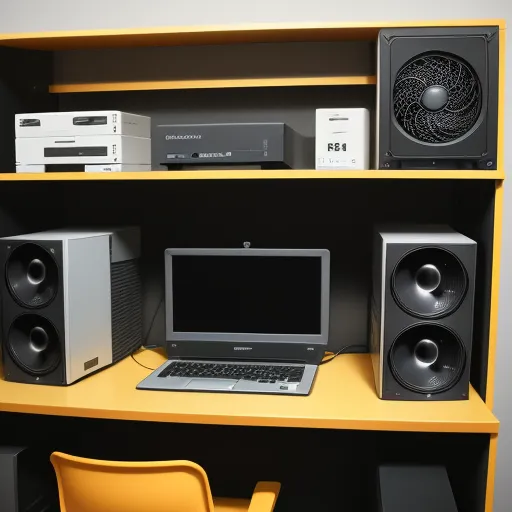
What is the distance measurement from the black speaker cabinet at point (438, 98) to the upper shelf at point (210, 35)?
0.14 feet

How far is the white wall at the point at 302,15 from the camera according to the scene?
7.35 feet

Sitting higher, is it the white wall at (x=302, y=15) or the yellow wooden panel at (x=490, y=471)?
the white wall at (x=302, y=15)

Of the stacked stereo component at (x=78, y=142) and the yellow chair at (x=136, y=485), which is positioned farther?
the stacked stereo component at (x=78, y=142)

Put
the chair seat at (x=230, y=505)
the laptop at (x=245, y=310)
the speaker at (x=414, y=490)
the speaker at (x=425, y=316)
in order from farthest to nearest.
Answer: the laptop at (x=245, y=310), the chair seat at (x=230, y=505), the speaker at (x=425, y=316), the speaker at (x=414, y=490)

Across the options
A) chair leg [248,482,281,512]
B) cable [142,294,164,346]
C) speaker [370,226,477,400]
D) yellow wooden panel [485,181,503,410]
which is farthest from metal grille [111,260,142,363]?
yellow wooden panel [485,181,503,410]

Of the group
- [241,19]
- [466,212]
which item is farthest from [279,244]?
[241,19]

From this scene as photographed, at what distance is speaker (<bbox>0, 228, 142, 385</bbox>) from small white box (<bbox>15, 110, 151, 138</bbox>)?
1.03ft

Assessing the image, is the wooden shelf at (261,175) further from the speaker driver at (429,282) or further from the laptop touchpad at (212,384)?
A: the laptop touchpad at (212,384)

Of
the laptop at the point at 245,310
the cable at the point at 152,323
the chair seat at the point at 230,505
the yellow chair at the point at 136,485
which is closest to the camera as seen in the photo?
the yellow chair at the point at 136,485

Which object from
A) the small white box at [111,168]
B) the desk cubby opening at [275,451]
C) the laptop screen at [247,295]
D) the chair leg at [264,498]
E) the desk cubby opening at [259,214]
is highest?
the small white box at [111,168]

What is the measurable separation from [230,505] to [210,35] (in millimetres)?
1401

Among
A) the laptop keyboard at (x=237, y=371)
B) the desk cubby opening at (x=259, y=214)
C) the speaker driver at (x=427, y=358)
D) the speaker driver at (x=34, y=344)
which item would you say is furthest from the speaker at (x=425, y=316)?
the speaker driver at (x=34, y=344)

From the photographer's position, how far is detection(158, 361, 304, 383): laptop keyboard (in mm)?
2002

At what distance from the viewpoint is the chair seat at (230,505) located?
1.91 m
